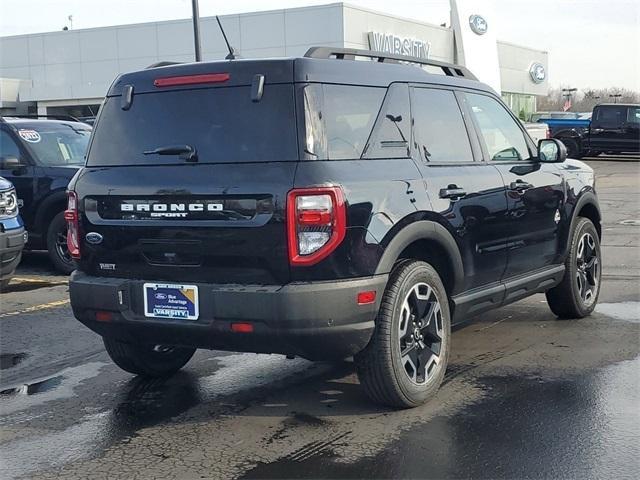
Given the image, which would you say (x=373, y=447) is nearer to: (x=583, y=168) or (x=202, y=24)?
(x=583, y=168)

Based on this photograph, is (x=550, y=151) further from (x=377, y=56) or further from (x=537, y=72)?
(x=537, y=72)

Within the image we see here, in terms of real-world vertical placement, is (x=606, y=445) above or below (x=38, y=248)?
below

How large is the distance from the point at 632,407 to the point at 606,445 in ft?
2.20

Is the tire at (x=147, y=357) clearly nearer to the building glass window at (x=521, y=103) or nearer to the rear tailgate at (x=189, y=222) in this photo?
the rear tailgate at (x=189, y=222)

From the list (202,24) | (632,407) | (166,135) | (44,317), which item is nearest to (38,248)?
(44,317)

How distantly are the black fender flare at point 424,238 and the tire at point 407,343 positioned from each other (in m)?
0.16

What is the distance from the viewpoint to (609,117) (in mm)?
28766

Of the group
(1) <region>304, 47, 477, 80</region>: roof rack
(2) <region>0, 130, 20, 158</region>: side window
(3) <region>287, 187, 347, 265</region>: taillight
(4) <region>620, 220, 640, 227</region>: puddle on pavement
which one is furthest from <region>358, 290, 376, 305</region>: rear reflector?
(4) <region>620, 220, 640, 227</region>: puddle on pavement

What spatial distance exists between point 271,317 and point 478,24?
3185cm

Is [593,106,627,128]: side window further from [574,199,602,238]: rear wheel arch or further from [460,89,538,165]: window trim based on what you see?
[460,89,538,165]: window trim

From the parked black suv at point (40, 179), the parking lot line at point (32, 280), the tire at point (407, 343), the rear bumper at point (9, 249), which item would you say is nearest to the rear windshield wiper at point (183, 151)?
the tire at point (407, 343)

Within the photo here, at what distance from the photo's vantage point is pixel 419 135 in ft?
16.0

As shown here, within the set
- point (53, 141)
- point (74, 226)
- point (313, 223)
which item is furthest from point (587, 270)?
point (53, 141)

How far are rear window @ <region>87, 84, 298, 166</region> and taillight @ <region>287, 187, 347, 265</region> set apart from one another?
0.26 m
